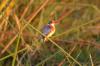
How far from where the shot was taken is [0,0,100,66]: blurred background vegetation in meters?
3.28

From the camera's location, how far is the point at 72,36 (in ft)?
16.4

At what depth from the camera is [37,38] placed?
3.65 meters

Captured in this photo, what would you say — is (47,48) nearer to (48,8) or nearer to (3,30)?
(3,30)

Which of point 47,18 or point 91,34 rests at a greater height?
point 47,18

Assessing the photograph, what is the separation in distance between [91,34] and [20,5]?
1.12m

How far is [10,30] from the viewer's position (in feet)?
13.7

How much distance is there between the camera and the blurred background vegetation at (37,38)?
3.28 metres

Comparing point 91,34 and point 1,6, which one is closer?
point 1,6

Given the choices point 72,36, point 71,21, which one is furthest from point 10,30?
point 71,21

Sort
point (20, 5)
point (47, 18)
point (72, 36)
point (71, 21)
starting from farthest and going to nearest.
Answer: point (71, 21)
point (72, 36)
point (47, 18)
point (20, 5)

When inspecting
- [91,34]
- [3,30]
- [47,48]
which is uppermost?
[3,30]

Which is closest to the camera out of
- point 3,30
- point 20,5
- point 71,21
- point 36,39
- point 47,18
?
point 36,39

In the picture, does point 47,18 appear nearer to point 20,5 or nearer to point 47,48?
point 20,5

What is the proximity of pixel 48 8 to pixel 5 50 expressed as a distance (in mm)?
1101
